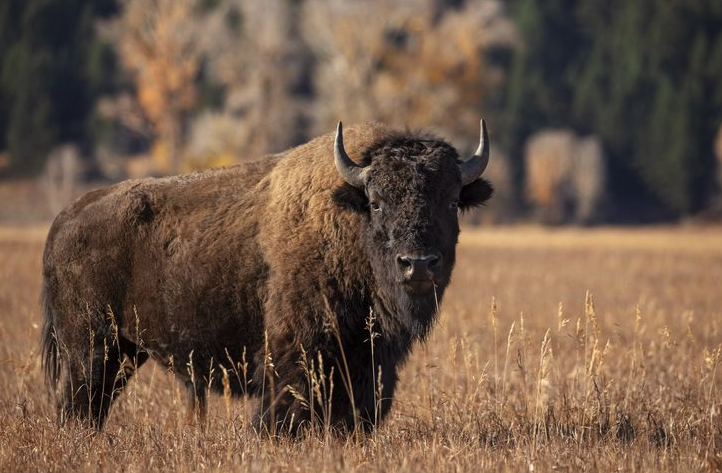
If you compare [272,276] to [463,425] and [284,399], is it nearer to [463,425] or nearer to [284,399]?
[284,399]

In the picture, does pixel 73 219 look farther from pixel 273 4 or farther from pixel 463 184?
pixel 273 4

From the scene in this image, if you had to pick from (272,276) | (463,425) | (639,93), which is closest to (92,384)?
(272,276)

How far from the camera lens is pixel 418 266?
6613 millimetres

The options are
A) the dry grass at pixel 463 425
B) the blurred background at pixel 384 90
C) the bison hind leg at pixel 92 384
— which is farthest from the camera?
the blurred background at pixel 384 90

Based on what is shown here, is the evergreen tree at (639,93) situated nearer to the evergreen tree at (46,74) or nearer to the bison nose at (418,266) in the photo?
the evergreen tree at (46,74)

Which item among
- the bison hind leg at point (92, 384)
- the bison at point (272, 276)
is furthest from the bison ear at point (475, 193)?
the bison hind leg at point (92, 384)

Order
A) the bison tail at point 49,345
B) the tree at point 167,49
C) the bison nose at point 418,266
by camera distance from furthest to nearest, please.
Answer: the tree at point 167,49 → the bison tail at point 49,345 → the bison nose at point 418,266

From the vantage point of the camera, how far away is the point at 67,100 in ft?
310

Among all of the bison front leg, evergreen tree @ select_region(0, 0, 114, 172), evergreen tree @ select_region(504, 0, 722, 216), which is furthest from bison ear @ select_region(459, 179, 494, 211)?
evergreen tree @ select_region(504, 0, 722, 216)

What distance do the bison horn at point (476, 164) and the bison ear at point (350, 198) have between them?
90 centimetres

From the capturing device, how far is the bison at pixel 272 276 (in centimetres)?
691

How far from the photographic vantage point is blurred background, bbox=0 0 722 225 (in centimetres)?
4194

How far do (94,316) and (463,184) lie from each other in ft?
11.0

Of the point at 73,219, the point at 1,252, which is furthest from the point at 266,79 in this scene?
the point at 73,219
